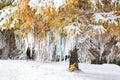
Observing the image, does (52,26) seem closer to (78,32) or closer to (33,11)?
(33,11)

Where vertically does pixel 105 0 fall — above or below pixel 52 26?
above

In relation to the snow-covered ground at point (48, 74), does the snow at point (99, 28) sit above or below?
above

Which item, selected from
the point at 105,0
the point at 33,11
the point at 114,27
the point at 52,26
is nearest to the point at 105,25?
the point at 114,27

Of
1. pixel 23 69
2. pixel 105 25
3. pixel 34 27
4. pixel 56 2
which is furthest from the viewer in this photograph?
pixel 23 69

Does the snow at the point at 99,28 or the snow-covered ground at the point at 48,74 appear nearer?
the snow at the point at 99,28

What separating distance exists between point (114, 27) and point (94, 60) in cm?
1170

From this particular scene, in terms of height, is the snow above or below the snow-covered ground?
above

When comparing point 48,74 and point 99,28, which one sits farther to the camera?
point 48,74

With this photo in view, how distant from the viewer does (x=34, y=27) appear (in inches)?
330

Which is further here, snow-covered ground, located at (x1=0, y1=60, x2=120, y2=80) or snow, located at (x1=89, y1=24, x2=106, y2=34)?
snow-covered ground, located at (x1=0, y1=60, x2=120, y2=80)

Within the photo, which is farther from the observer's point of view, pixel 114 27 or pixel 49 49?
pixel 49 49

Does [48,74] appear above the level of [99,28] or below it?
below

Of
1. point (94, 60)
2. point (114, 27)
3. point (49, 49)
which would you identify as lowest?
point (94, 60)

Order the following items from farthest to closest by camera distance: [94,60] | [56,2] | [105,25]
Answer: [94,60] → [105,25] → [56,2]
